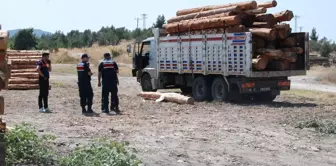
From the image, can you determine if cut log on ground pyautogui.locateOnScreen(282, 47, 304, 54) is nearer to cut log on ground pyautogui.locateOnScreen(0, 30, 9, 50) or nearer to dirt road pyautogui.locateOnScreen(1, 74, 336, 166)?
dirt road pyautogui.locateOnScreen(1, 74, 336, 166)

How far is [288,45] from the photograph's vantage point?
1866 centimetres

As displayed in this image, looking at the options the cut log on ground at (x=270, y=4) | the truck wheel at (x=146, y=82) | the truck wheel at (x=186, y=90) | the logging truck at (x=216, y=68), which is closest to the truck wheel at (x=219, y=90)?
the logging truck at (x=216, y=68)

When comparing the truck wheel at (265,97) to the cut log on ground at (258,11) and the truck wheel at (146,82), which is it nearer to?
the cut log on ground at (258,11)

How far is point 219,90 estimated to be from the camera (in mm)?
19266

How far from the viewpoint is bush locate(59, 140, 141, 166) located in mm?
6902

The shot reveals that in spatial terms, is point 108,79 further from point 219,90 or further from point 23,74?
point 23,74

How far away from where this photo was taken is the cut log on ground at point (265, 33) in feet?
57.6

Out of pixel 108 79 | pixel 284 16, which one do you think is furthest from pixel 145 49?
pixel 108 79

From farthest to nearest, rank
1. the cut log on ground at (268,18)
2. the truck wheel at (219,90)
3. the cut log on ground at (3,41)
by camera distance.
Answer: the truck wheel at (219,90) → the cut log on ground at (268,18) → the cut log on ground at (3,41)

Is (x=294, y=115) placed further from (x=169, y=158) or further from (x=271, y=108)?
(x=169, y=158)

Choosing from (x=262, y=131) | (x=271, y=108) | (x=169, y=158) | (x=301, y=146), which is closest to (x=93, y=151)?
(x=169, y=158)

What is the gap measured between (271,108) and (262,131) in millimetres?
4776

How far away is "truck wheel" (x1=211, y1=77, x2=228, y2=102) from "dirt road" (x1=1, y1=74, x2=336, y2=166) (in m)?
0.75

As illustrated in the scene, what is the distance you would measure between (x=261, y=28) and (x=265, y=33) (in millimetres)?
615
